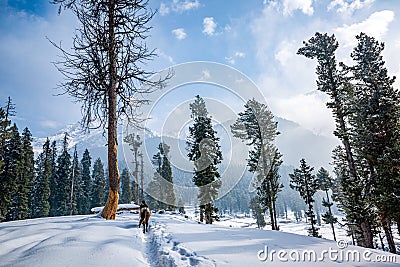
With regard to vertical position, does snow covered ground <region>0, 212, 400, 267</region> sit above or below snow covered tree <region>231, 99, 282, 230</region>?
below

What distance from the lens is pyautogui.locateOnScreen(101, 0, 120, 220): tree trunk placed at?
9508 millimetres

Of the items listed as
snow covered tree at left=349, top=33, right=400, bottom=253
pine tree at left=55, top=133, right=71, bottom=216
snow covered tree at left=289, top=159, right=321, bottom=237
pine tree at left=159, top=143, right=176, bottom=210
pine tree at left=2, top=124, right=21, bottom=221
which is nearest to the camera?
snow covered tree at left=349, top=33, right=400, bottom=253

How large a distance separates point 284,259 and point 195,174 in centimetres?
2084

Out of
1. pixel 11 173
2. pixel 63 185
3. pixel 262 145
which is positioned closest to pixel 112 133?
pixel 262 145

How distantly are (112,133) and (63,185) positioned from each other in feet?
137

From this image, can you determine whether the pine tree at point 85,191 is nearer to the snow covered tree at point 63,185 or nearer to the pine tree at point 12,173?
the snow covered tree at point 63,185

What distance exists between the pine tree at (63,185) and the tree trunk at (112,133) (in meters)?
39.8

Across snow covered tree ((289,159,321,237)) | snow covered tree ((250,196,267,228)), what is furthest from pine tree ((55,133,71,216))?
snow covered tree ((289,159,321,237))

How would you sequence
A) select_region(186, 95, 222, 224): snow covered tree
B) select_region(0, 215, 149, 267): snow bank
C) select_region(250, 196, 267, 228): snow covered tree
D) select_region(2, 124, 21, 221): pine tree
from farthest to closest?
select_region(2, 124, 21, 221): pine tree
select_region(250, 196, 267, 228): snow covered tree
select_region(186, 95, 222, 224): snow covered tree
select_region(0, 215, 149, 267): snow bank

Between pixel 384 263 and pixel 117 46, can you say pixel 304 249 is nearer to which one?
pixel 384 263

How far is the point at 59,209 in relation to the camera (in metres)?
42.6

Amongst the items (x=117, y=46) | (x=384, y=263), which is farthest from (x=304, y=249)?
(x=117, y=46)

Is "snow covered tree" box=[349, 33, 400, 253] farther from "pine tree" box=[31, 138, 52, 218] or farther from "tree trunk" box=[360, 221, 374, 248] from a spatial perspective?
"pine tree" box=[31, 138, 52, 218]

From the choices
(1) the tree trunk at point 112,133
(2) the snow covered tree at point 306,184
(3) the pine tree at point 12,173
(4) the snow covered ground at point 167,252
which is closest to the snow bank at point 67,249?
(4) the snow covered ground at point 167,252
